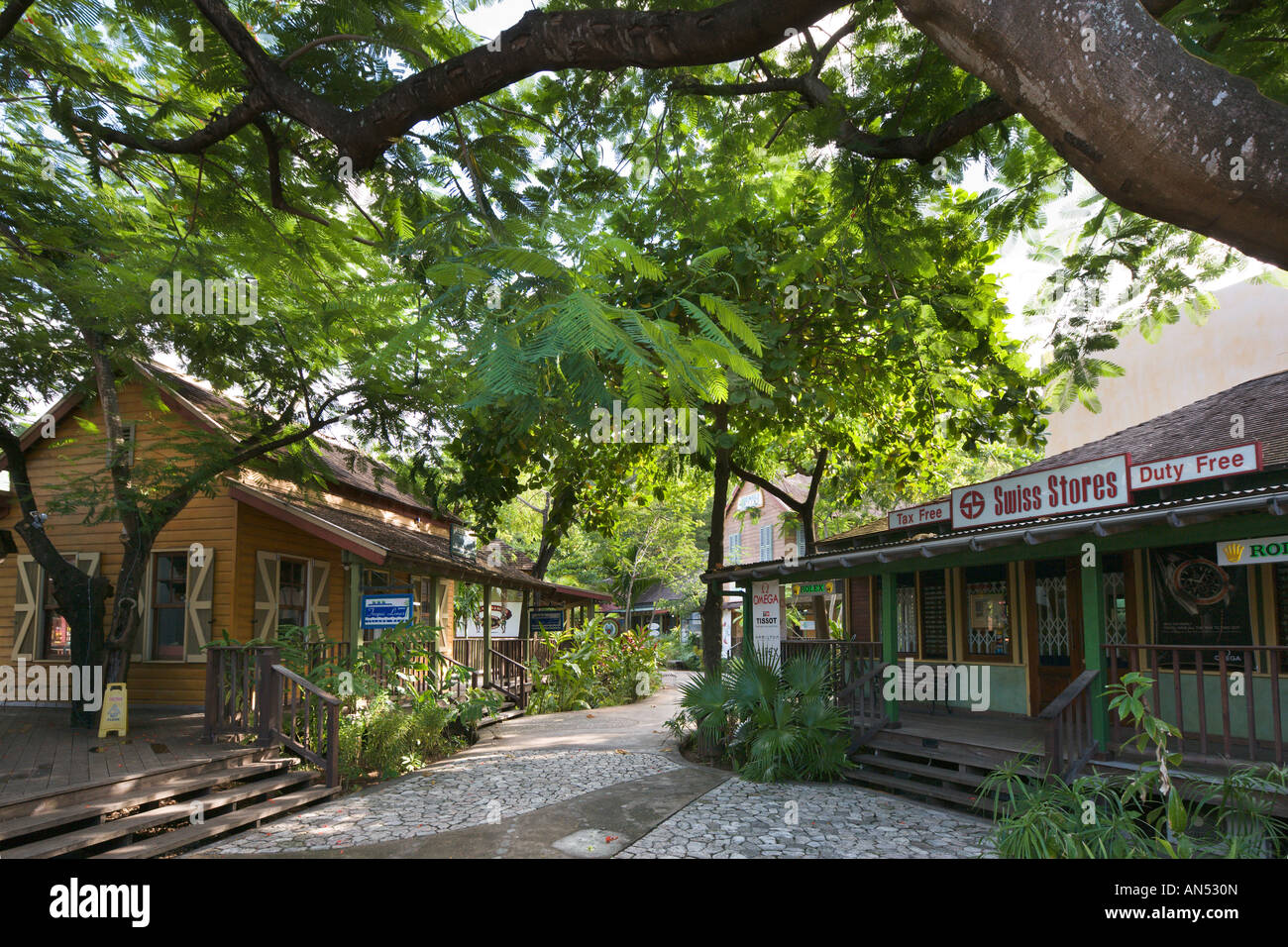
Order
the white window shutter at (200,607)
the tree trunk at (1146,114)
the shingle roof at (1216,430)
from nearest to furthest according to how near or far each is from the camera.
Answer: the tree trunk at (1146,114) → the shingle roof at (1216,430) → the white window shutter at (200,607)

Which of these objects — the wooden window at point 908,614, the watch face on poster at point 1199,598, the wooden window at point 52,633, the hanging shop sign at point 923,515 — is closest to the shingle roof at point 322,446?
the wooden window at point 52,633

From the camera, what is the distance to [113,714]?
9508 mm

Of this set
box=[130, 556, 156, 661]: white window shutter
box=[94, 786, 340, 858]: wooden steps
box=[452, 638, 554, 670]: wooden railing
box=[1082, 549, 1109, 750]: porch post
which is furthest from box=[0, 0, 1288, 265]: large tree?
box=[452, 638, 554, 670]: wooden railing

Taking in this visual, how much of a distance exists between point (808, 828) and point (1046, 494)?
4.61m

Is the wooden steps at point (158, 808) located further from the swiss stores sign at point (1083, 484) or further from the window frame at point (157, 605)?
the swiss stores sign at point (1083, 484)

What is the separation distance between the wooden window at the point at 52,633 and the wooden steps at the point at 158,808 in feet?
21.9

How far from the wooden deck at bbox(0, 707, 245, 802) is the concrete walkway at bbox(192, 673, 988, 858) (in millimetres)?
1478

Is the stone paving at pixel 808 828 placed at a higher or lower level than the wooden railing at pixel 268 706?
lower

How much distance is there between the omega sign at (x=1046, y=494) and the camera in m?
8.52

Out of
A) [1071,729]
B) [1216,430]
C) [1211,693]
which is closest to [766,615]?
[1071,729]

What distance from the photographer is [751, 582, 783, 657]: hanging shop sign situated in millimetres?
11750

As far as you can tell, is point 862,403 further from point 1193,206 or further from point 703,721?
point 1193,206
